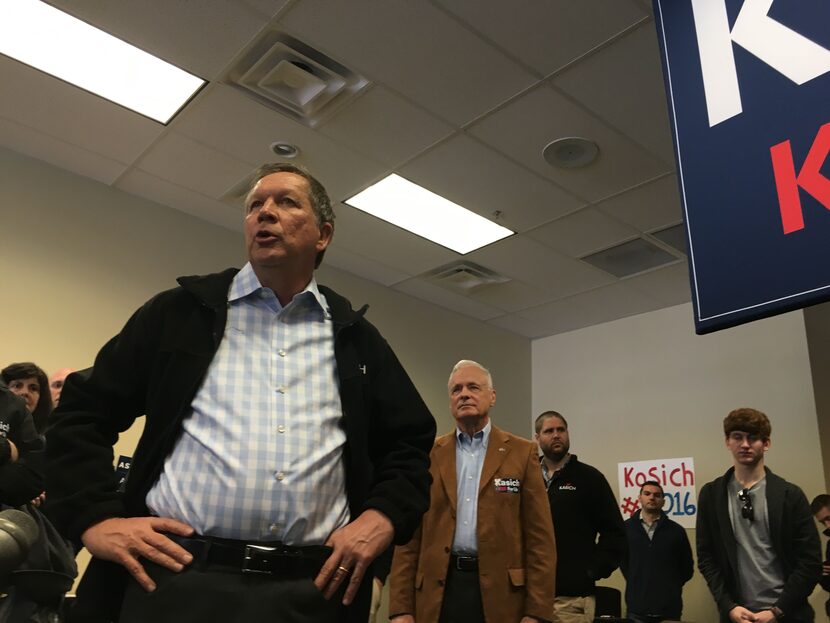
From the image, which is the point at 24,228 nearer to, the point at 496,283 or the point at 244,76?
the point at 244,76

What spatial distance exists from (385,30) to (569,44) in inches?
32.3

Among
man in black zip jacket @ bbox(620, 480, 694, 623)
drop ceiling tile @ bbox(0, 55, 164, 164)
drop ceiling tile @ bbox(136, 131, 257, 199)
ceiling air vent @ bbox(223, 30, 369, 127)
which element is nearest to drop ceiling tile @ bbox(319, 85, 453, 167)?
ceiling air vent @ bbox(223, 30, 369, 127)

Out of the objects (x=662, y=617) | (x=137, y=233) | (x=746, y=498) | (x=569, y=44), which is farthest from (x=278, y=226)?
(x=662, y=617)

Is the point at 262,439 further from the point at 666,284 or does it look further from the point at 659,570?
the point at 666,284

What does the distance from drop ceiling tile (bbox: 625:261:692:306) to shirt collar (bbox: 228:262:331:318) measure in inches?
169

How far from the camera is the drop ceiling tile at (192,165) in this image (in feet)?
13.0

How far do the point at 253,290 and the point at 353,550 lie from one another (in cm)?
54

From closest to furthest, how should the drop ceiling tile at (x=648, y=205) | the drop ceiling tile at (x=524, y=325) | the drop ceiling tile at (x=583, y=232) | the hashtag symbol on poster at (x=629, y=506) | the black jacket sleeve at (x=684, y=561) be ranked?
1. the drop ceiling tile at (x=648, y=205)
2. the drop ceiling tile at (x=583, y=232)
3. the black jacket sleeve at (x=684, y=561)
4. the hashtag symbol on poster at (x=629, y=506)
5. the drop ceiling tile at (x=524, y=325)

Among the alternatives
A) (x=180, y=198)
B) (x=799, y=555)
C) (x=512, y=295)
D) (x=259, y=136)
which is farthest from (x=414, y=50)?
(x=512, y=295)

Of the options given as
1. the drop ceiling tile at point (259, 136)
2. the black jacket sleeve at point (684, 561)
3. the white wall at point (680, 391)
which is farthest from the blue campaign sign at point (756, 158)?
the white wall at point (680, 391)

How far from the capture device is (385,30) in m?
3.00

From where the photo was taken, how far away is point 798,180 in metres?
1.07

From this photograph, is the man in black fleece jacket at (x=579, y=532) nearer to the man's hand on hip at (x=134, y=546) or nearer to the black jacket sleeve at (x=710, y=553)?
the black jacket sleeve at (x=710, y=553)

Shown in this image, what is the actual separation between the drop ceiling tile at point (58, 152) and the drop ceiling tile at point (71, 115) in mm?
56
